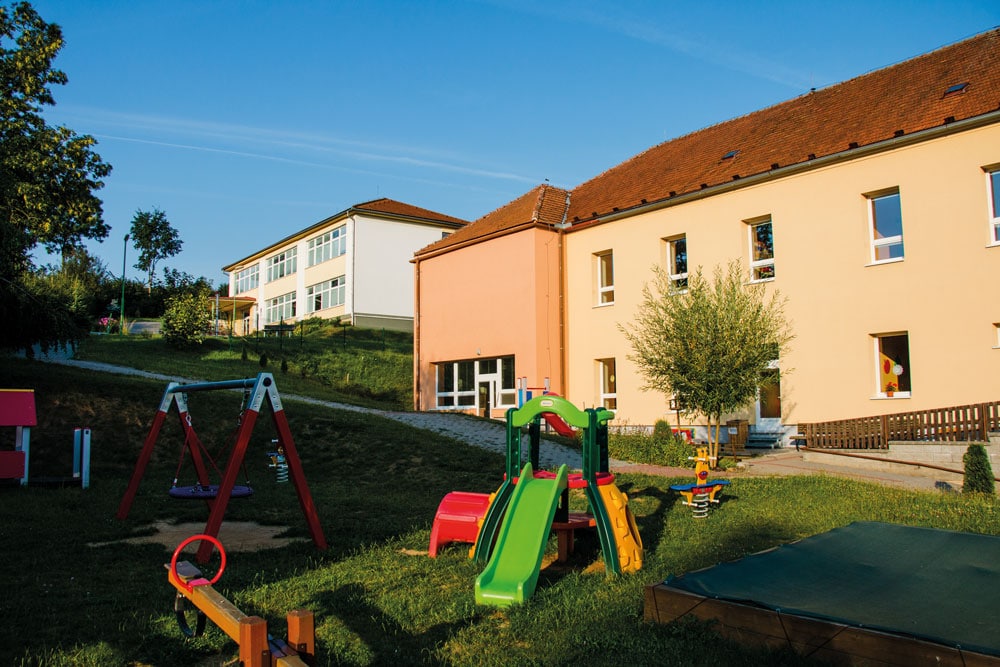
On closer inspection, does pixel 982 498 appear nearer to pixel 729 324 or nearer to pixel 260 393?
pixel 729 324

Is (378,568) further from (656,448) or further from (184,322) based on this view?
(184,322)

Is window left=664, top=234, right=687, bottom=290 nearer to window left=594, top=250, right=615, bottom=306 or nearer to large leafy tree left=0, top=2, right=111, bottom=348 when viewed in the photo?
window left=594, top=250, right=615, bottom=306

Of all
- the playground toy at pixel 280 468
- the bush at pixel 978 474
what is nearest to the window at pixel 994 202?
the bush at pixel 978 474

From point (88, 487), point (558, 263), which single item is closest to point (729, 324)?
point (558, 263)

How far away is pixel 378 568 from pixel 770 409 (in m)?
14.3

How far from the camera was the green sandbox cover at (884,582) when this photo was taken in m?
4.18

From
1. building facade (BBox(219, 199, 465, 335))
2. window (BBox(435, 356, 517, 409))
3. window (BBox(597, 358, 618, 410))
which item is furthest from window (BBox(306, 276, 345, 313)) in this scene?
window (BBox(597, 358, 618, 410))

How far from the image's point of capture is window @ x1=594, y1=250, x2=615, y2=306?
2219 cm

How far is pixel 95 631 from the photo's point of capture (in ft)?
15.5

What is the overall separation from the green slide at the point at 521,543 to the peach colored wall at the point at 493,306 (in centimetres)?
1588

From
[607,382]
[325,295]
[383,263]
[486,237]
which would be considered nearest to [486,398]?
[607,382]

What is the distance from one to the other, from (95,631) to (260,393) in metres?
3.14

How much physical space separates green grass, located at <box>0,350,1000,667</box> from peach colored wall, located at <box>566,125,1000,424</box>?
5.21 m

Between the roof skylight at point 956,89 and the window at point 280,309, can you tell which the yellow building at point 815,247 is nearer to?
the roof skylight at point 956,89
